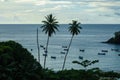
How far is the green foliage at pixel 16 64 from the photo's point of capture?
58.0 metres

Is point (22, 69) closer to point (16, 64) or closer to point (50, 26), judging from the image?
point (16, 64)

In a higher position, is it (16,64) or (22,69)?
(16,64)

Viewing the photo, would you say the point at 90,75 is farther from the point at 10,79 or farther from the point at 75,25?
the point at 75,25

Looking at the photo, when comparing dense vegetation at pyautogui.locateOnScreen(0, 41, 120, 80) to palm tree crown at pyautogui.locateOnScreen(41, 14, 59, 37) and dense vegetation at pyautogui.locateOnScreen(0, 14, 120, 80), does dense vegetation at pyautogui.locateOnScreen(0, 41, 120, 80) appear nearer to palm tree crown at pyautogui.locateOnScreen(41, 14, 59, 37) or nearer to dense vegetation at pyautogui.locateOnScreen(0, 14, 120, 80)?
dense vegetation at pyautogui.locateOnScreen(0, 14, 120, 80)

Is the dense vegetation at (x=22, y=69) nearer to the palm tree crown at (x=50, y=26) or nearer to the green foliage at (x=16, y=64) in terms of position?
the green foliage at (x=16, y=64)

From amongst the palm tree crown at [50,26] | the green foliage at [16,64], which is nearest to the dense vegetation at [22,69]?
the green foliage at [16,64]

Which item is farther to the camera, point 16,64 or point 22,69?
point 16,64

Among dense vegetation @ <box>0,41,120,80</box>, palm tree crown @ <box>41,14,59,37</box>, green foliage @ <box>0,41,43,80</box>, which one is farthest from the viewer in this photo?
palm tree crown @ <box>41,14,59,37</box>

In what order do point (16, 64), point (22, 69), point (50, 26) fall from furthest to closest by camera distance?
point (50, 26) < point (16, 64) < point (22, 69)

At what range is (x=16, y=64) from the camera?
60469 millimetres

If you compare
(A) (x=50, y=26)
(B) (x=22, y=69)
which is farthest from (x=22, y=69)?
(A) (x=50, y=26)

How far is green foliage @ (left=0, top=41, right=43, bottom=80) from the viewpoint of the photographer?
58.0 metres

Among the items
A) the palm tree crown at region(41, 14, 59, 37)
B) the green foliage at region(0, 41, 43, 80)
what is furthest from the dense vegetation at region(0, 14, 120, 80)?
the palm tree crown at region(41, 14, 59, 37)

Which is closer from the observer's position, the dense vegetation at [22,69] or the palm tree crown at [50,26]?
the dense vegetation at [22,69]
